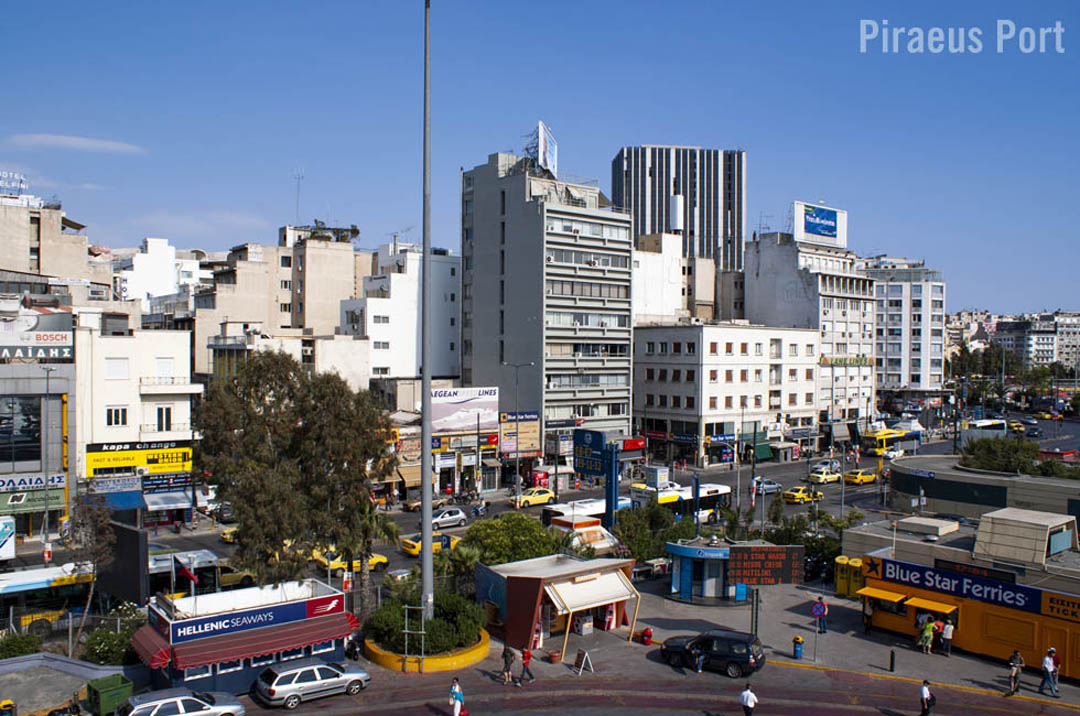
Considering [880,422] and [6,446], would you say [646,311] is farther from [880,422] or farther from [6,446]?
[6,446]

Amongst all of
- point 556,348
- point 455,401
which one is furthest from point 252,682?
point 556,348

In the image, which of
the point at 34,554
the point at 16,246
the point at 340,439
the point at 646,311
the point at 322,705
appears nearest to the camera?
the point at 322,705

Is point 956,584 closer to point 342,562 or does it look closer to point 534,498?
point 342,562

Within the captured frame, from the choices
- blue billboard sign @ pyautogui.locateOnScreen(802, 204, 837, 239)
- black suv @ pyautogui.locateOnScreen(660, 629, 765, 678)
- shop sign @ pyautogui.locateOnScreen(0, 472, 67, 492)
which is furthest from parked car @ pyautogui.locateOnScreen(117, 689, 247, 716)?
blue billboard sign @ pyautogui.locateOnScreen(802, 204, 837, 239)

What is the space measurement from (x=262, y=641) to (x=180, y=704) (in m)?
3.00

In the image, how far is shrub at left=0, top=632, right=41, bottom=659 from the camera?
23938 millimetres

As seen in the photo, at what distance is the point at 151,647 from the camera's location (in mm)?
21844

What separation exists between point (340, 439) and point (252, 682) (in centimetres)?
750

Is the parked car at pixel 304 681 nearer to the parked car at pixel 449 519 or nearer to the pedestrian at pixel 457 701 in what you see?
the pedestrian at pixel 457 701

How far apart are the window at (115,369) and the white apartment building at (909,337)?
97.0 m

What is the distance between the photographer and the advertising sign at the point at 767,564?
27.5m

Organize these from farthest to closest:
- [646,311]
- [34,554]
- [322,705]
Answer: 1. [646,311]
2. [34,554]
3. [322,705]

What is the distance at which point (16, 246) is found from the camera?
73.6 metres

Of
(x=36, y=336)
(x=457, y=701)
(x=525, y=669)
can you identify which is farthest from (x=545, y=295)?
(x=457, y=701)
